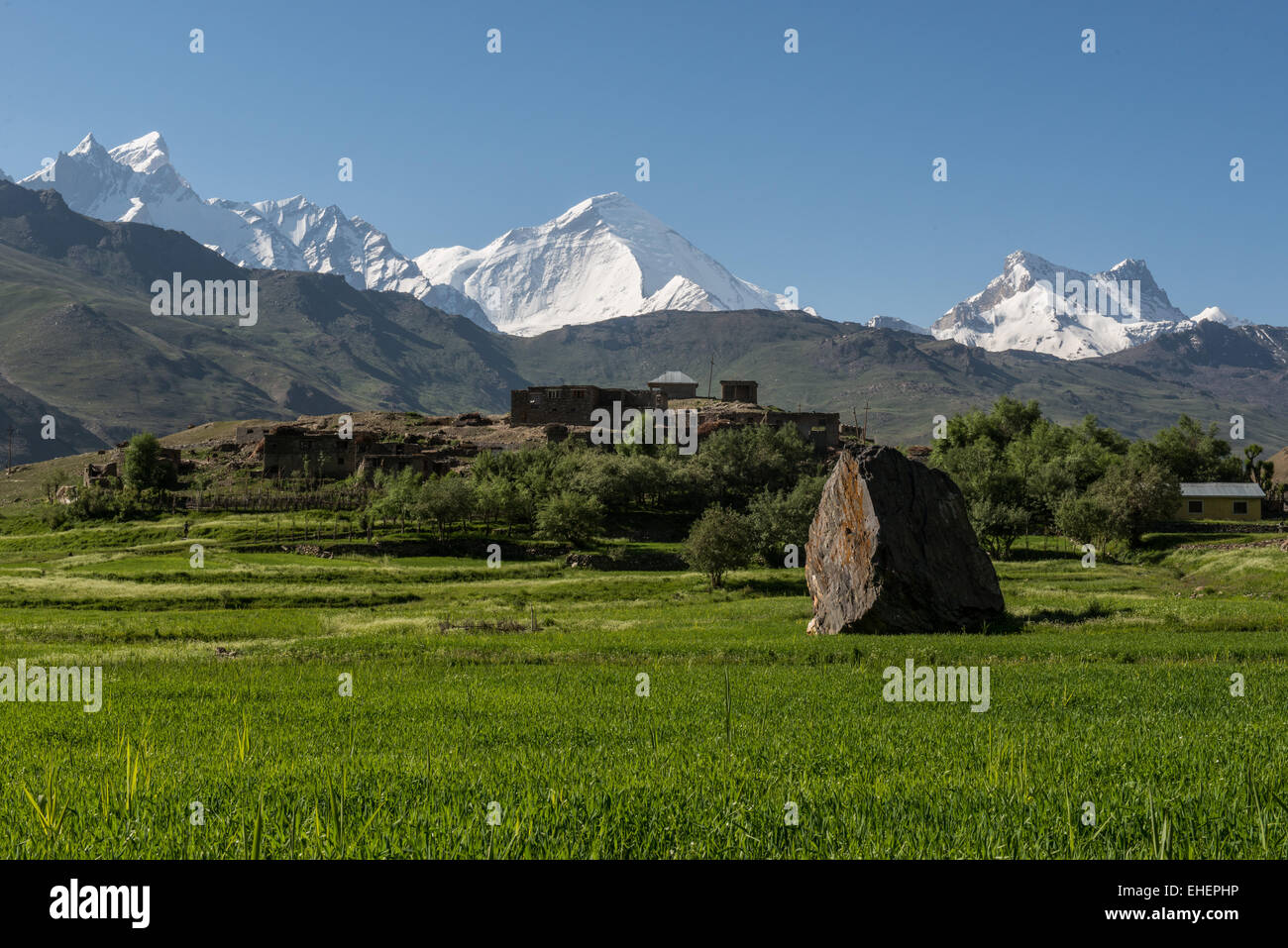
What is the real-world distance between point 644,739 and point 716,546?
50.1 metres

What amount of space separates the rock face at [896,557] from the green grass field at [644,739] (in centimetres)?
244

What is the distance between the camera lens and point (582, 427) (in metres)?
133

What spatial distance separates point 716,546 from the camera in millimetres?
64125

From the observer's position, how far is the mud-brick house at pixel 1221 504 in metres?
105

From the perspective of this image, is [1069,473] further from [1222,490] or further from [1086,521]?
[1086,521]

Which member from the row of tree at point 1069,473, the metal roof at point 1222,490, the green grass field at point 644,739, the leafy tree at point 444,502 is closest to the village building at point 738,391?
the row of tree at point 1069,473

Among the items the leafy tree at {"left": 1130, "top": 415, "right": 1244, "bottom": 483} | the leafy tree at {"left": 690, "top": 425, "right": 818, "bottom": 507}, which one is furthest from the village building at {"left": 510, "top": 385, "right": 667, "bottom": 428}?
the leafy tree at {"left": 1130, "top": 415, "right": 1244, "bottom": 483}

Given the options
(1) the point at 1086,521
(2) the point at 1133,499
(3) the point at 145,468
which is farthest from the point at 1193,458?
(3) the point at 145,468

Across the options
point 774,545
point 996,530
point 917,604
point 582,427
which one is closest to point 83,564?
point 774,545

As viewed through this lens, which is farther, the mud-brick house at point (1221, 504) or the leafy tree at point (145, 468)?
the mud-brick house at point (1221, 504)

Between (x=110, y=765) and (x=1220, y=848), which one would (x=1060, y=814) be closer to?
(x=1220, y=848)
